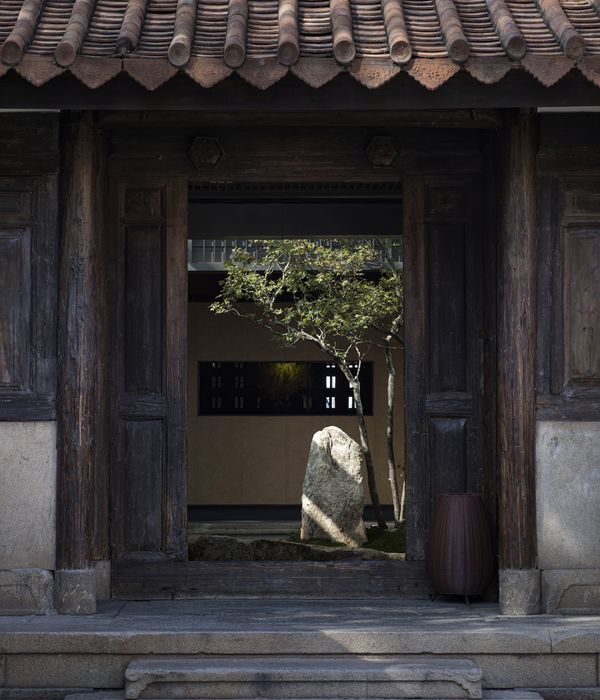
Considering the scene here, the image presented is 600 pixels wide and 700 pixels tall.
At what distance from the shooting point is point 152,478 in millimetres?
5340

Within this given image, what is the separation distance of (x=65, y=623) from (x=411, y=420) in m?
2.46

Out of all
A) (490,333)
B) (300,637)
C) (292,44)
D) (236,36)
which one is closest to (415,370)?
(490,333)

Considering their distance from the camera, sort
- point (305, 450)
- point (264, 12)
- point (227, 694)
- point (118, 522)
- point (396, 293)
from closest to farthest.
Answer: point (227, 694) < point (264, 12) < point (118, 522) < point (396, 293) < point (305, 450)

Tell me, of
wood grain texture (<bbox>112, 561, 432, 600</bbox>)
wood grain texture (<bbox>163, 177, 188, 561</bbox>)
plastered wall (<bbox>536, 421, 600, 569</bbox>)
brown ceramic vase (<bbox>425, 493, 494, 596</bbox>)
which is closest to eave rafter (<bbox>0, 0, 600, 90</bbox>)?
wood grain texture (<bbox>163, 177, 188, 561</bbox>)

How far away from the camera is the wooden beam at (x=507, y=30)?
12.8 ft

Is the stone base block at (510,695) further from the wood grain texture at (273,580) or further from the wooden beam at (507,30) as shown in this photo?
the wooden beam at (507,30)

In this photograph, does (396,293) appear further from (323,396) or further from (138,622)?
(138,622)

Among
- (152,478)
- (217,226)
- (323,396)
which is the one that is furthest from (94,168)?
(323,396)

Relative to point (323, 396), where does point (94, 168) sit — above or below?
above

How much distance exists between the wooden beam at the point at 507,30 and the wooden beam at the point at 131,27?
1.81 metres

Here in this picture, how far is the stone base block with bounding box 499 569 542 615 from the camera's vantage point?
469cm

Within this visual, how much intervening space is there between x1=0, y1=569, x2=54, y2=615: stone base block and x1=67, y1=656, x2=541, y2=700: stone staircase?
2.58 feet

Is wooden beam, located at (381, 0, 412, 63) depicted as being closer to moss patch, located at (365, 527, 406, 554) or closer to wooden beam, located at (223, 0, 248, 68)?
wooden beam, located at (223, 0, 248, 68)

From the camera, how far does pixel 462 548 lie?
4910 mm
